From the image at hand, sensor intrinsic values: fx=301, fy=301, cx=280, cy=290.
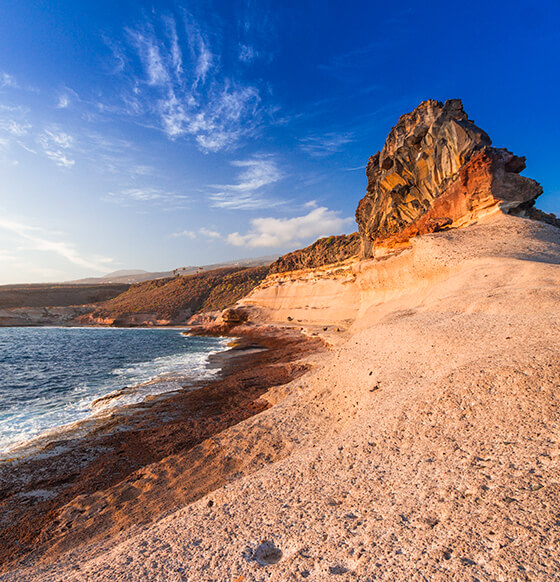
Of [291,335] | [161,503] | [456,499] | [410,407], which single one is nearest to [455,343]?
[410,407]

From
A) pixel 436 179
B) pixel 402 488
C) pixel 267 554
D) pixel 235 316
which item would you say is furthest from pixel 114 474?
pixel 235 316

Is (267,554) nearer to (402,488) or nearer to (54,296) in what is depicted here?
(402,488)

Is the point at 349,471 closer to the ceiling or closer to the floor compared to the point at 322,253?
closer to the floor

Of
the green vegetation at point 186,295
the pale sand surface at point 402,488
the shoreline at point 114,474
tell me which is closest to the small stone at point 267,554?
the pale sand surface at point 402,488

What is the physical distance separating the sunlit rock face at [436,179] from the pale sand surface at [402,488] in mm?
14594

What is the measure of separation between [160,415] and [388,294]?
17.1 metres

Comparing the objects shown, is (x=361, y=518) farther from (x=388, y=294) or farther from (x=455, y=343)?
(x=388, y=294)

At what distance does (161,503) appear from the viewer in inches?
197

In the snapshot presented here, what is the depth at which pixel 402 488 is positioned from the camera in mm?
3303

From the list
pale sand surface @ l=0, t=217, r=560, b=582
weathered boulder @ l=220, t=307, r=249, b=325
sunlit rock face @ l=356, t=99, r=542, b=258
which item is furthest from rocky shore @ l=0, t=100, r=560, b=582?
weathered boulder @ l=220, t=307, r=249, b=325

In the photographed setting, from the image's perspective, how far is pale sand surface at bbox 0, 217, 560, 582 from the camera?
238 cm

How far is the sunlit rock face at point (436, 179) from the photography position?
1891 cm

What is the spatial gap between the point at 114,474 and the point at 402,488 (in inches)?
236

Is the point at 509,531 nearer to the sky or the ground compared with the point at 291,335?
nearer to the sky
